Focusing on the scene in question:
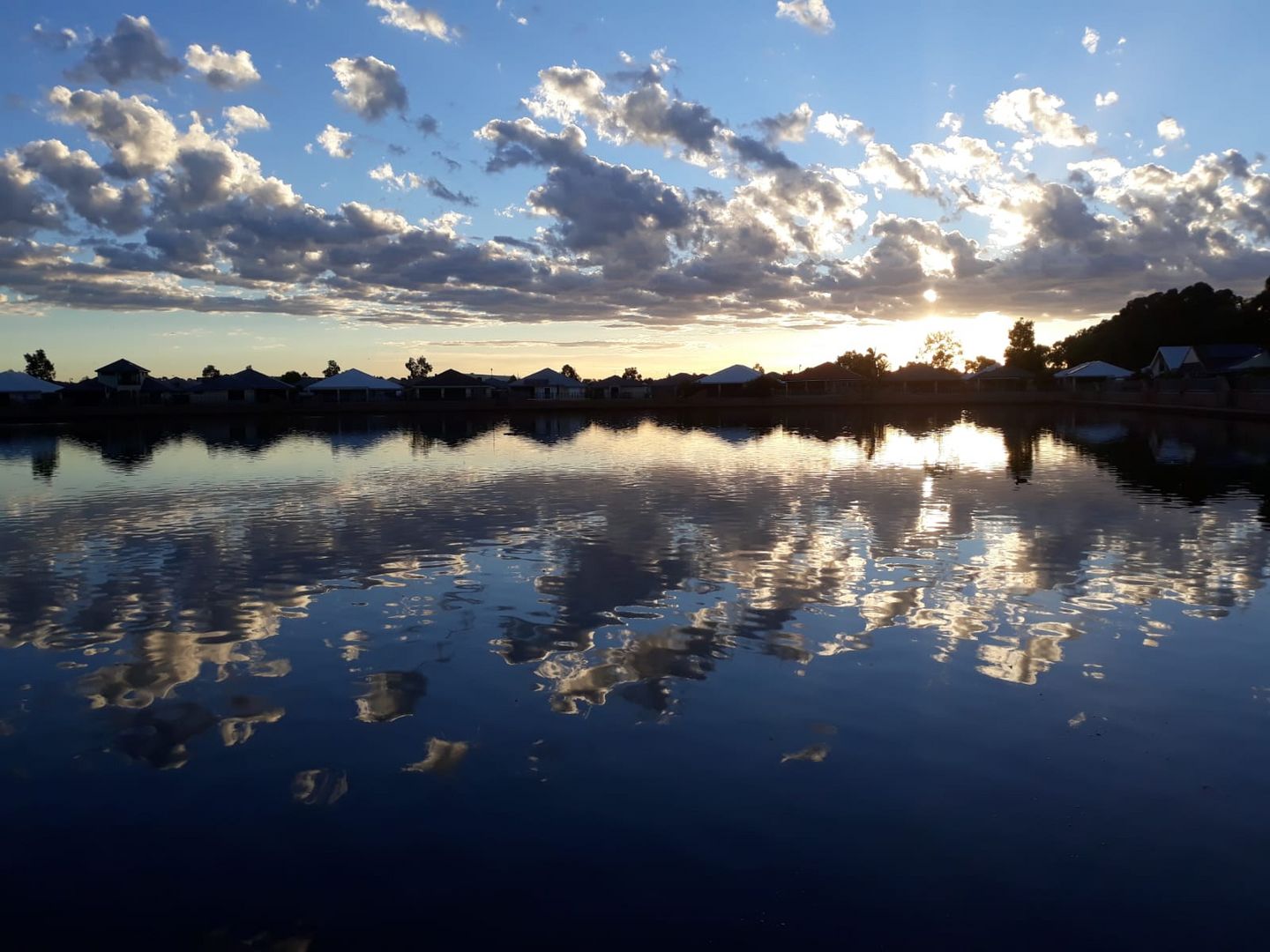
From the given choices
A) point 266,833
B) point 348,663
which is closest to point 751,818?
point 266,833

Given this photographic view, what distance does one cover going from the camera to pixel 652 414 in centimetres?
7888

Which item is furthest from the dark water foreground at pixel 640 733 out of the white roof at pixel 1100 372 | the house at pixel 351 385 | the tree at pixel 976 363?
the tree at pixel 976 363

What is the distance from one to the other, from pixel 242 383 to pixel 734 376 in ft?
Answer: 161

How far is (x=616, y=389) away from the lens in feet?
371

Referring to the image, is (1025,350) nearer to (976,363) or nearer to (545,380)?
(976,363)

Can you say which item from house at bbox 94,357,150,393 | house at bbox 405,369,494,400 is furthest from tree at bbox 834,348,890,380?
house at bbox 94,357,150,393

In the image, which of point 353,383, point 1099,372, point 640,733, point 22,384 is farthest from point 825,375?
point 640,733

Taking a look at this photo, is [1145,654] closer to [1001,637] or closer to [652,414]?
[1001,637]

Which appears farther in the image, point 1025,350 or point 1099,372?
point 1025,350

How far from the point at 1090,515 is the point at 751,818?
47.0 feet

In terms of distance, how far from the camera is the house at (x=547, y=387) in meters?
104

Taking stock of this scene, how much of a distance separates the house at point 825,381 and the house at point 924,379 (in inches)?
130

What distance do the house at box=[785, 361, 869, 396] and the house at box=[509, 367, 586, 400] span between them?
23.6 m

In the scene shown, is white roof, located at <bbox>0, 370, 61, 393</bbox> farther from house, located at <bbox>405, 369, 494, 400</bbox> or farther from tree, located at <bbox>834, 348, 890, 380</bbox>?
tree, located at <bbox>834, 348, 890, 380</bbox>
